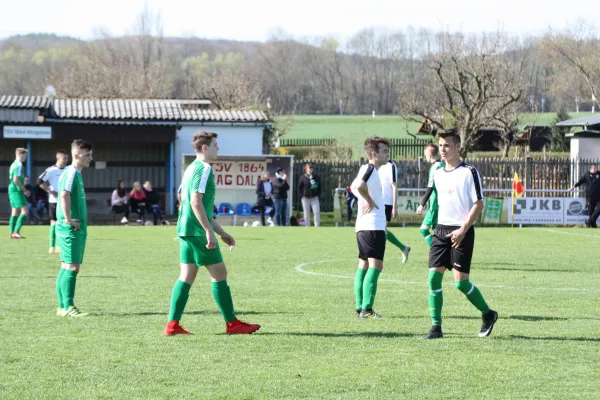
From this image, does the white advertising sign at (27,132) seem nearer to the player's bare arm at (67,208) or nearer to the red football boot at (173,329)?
the player's bare arm at (67,208)

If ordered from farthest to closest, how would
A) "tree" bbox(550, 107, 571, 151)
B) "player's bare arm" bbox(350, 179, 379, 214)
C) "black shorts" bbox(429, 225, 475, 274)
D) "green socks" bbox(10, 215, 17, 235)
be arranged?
"tree" bbox(550, 107, 571, 151), "green socks" bbox(10, 215, 17, 235), "player's bare arm" bbox(350, 179, 379, 214), "black shorts" bbox(429, 225, 475, 274)

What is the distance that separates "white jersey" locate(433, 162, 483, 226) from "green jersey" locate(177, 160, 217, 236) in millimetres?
2090

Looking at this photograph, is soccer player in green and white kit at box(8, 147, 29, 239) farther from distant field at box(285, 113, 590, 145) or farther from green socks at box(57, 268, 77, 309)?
distant field at box(285, 113, 590, 145)

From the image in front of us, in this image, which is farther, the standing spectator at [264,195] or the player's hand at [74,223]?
the standing spectator at [264,195]

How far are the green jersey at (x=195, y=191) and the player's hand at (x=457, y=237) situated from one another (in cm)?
214

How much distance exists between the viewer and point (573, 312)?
1075cm

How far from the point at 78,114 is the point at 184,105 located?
19.1 feet

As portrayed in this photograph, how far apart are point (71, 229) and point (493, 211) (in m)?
22.6

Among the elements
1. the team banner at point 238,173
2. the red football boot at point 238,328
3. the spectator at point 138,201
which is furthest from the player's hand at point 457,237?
the team banner at point 238,173

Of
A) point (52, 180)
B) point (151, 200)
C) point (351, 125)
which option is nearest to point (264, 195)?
point (151, 200)

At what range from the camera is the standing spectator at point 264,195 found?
104 feet

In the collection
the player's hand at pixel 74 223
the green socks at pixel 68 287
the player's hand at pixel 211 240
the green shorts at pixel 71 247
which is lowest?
the green socks at pixel 68 287

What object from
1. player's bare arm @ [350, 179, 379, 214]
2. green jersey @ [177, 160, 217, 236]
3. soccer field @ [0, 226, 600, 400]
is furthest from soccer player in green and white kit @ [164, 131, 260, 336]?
player's bare arm @ [350, 179, 379, 214]

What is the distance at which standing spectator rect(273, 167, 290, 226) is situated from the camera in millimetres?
30375
